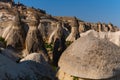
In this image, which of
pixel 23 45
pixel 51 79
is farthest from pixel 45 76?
pixel 23 45

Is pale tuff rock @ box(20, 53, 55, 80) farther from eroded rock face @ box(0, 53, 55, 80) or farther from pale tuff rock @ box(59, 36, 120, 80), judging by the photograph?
pale tuff rock @ box(59, 36, 120, 80)

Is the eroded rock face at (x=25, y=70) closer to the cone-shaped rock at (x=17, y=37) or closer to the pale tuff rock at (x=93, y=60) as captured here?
the pale tuff rock at (x=93, y=60)

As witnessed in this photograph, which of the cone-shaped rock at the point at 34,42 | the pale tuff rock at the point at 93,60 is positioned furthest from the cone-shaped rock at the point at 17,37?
the pale tuff rock at the point at 93,60

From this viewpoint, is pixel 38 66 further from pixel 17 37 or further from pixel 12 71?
pixel 17 37

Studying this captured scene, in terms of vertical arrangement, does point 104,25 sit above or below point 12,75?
below

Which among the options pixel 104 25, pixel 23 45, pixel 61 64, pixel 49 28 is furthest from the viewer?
pixel 104 25

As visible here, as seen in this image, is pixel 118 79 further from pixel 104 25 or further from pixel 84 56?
pixel 104 25

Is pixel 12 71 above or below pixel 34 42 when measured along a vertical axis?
above

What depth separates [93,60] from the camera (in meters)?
10.9

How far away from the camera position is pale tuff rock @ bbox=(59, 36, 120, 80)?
10844 millimetres

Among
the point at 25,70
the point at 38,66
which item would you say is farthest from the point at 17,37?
the point at 25,70

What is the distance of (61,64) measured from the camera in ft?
38.2

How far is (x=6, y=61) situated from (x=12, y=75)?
655 millimetres

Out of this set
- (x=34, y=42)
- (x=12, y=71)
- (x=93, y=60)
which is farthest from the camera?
(x=34, y=42)
